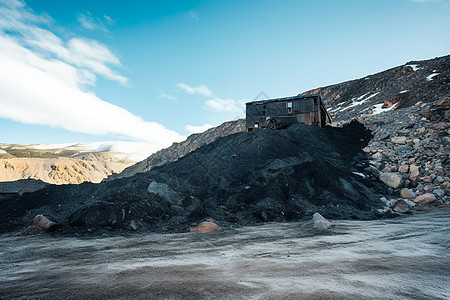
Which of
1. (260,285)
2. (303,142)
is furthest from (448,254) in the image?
(303,142)

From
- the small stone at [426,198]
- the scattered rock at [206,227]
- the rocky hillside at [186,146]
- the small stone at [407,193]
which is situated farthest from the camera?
the rocky hillside at [186,146]

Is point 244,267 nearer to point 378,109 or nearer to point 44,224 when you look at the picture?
point 44,224

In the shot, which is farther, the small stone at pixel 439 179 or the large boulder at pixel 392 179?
the large boulder at pixel 392 179

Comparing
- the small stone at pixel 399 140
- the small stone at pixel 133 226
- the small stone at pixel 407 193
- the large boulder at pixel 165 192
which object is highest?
the small stone at pixel 399 140

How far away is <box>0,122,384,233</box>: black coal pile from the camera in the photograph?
9.39 meters

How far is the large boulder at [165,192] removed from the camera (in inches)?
435

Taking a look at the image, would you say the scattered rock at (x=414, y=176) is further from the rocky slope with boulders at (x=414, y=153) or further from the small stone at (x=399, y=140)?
the small stone at (x=399, y=140)

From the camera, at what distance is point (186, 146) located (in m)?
48.5

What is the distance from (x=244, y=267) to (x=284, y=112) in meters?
23.2

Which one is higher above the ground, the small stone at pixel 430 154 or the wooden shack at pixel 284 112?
the wooden shack at pixel 284 112

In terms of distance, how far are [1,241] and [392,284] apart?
10.9m

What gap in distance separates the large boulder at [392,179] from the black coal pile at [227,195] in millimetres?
521

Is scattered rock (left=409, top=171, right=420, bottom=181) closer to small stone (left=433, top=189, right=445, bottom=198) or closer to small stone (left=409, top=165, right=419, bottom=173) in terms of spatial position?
small stone (left=409, top=165, right=419, bottom=173)

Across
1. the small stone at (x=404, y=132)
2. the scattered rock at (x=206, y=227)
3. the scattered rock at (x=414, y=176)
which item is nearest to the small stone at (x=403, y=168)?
the scattered rock at (x=414, y=176)
